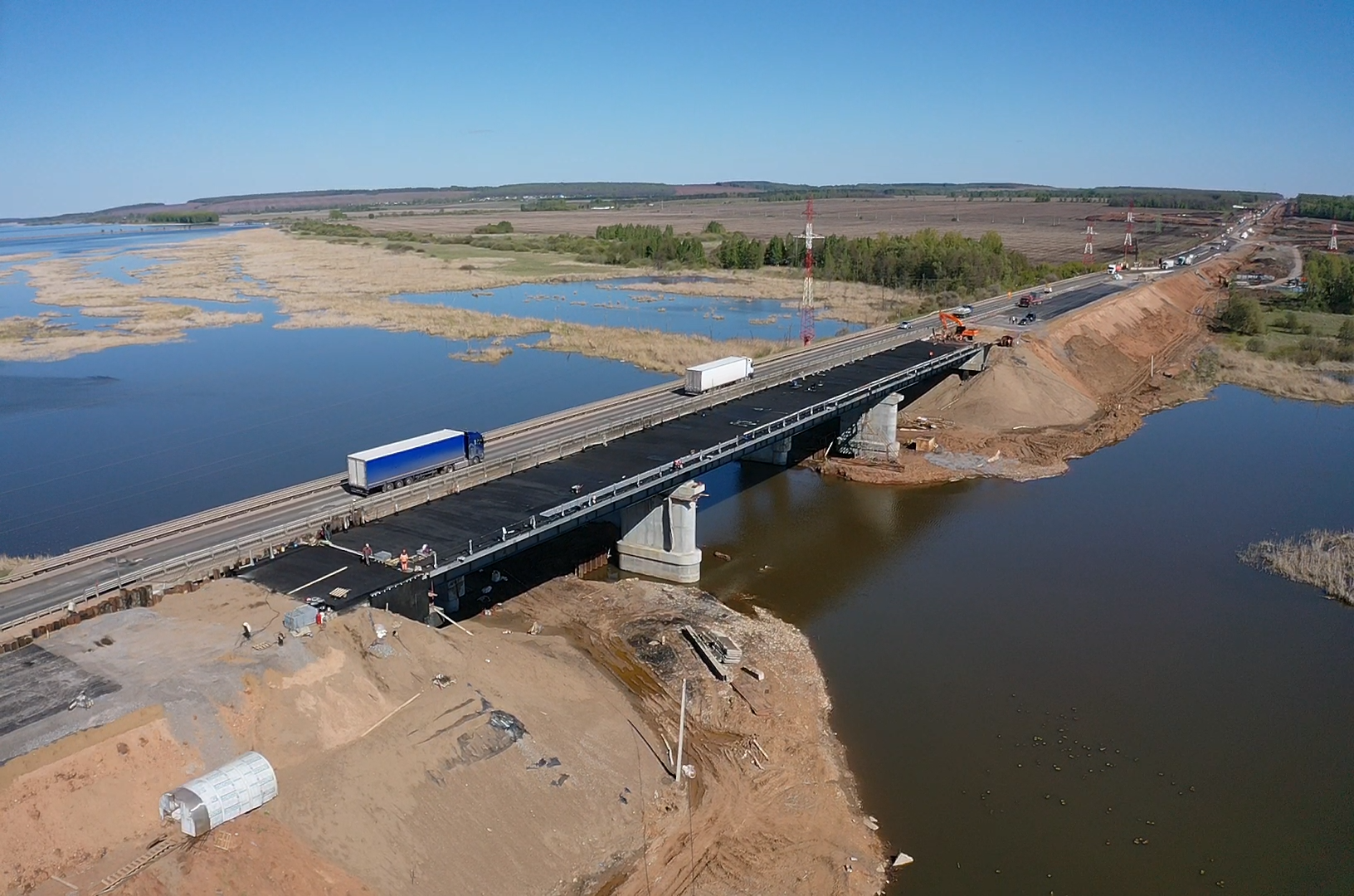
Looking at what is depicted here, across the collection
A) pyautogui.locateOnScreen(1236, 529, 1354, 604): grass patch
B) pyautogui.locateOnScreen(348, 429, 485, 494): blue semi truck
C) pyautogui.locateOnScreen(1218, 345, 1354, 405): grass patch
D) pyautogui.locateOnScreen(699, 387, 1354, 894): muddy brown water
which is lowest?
pyautogui.locateOnScreen(699, 387, 1354, 894): muddy brown water

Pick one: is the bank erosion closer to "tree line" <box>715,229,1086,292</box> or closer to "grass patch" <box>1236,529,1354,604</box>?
"grass patch" <box>1236,529,1354,604</box>

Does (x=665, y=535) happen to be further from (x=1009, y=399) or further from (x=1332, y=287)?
(x=1332, y=287)

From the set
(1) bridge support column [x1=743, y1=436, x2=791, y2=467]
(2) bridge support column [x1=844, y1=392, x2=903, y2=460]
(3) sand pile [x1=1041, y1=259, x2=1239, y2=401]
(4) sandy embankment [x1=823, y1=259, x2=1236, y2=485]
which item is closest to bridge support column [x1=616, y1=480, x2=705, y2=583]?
(1) bridge support column [x1=743, y1=436, x2=791, y2=467]

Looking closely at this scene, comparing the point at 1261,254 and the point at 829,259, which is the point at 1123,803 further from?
the point at 1261,254

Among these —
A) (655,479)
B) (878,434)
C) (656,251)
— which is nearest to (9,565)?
(655,479)

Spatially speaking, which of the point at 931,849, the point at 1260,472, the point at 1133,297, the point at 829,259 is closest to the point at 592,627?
the point at 931,849
